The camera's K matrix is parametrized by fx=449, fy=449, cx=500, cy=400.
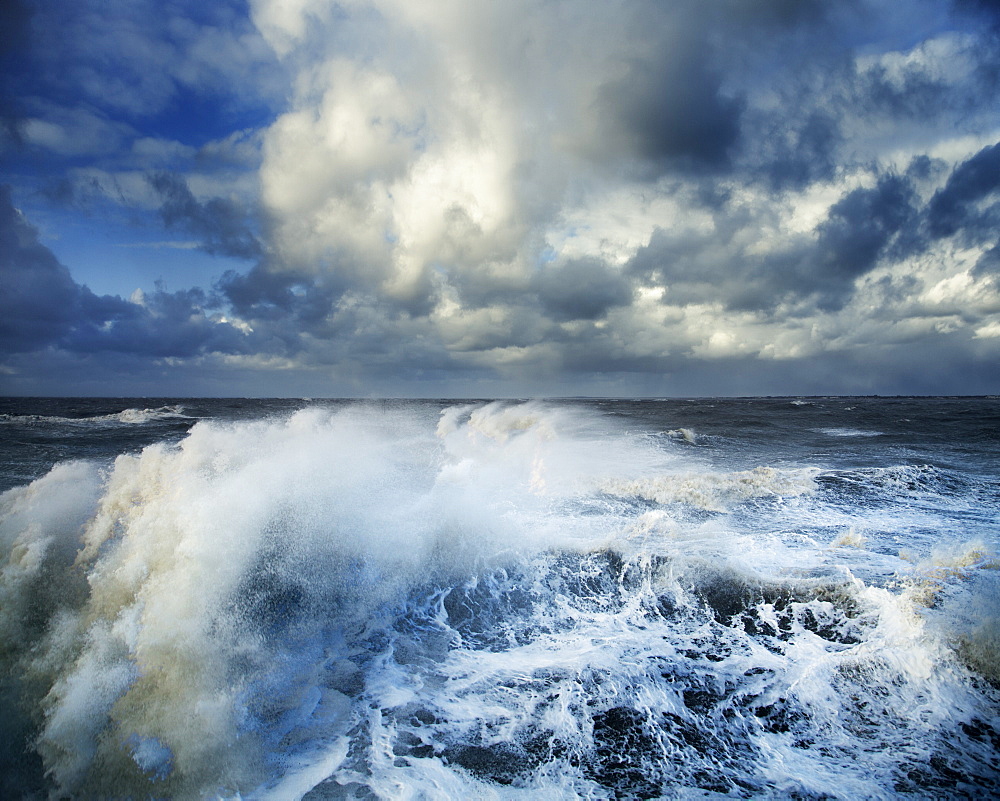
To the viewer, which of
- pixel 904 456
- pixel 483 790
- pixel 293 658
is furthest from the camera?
pixel 904 456

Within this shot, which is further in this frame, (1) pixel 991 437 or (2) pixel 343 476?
(1) pixel 991 437

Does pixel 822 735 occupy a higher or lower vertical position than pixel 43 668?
lower

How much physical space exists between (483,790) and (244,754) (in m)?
1.92

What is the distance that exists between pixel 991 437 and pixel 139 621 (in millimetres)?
33038

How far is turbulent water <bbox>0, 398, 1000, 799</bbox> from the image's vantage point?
344 centimetres

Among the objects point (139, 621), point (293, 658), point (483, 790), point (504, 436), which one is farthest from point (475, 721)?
point (504, 436)

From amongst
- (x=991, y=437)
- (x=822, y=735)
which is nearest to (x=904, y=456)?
(x=991, y=437)

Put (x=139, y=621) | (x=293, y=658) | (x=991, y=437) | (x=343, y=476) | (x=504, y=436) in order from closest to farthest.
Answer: (x=139, y=621)
(x=293, y=658)
(x=343, y=476)
(x=504, y=436)
(x=991, y=437)

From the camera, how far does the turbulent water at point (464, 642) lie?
344cm

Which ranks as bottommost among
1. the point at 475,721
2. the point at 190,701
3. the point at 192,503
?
the point at 475,721

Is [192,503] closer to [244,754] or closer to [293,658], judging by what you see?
[293,658]

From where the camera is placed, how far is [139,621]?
4.39m

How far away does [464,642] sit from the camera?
537cm

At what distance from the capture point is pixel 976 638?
461cm
